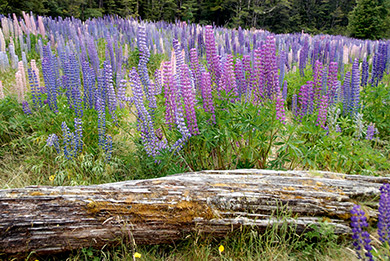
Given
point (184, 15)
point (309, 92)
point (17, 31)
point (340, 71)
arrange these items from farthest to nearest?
point (184, 15) → point (17, 31) → point (340, 71) → point (309, 92)

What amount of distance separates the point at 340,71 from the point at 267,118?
207 inches

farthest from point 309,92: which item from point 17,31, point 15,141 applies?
point 17,31

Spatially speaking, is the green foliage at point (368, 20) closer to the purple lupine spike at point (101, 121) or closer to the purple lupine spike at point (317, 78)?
the purple lupine spike at point (317, 78)

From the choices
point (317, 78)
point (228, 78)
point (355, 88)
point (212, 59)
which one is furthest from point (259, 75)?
point (355, 88)

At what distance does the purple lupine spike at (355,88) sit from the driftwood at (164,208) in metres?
2.23

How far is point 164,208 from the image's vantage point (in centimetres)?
229

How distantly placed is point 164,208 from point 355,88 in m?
3.61

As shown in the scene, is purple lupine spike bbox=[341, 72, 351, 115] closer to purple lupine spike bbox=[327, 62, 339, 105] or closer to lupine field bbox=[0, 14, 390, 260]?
lupine field bbox=[0, 14, 390, 260]

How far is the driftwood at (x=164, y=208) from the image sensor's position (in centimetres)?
215

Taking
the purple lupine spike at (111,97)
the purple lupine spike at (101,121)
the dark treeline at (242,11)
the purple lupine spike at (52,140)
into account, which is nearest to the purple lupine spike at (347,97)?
the purple lupine spike at (111,97)

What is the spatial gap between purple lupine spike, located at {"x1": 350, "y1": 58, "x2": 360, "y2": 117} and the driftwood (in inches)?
88.0

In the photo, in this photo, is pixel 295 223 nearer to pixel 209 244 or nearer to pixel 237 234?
pixel 237 234

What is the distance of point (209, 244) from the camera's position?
2330 mm

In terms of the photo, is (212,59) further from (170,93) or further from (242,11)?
(242,11)
